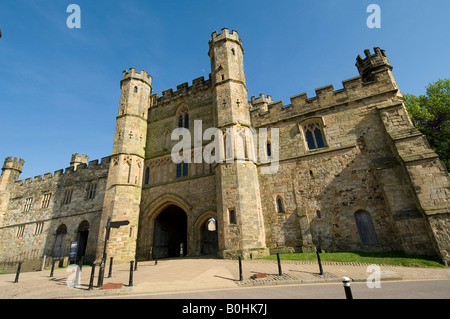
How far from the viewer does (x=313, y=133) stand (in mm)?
13703

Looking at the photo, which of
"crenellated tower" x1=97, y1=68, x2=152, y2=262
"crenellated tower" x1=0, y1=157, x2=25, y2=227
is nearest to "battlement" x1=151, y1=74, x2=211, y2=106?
"crenellated tower" x1=97, y1=68, x2=152, y2=262

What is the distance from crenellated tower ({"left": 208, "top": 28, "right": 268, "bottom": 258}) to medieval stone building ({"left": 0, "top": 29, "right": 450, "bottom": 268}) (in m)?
0.07

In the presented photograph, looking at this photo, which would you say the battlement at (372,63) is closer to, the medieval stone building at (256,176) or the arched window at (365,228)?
the medieval stone building at (256,176)

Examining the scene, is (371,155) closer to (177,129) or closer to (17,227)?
(177,129)

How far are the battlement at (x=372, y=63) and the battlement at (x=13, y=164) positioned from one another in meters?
37.2

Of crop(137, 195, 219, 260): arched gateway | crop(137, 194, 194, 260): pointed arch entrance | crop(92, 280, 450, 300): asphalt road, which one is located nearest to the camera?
crop(92, 280, 450, 300): asphalt road

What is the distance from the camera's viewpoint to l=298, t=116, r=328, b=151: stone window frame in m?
13.3

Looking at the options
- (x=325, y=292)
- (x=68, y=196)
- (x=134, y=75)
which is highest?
(x=134, y=75)

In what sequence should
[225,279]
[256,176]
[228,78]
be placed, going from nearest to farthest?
[225,279] < [256,176] < [228,78]

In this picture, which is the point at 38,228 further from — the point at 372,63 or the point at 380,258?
the point at 372,63

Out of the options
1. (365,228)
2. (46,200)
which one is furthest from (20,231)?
(365,228)

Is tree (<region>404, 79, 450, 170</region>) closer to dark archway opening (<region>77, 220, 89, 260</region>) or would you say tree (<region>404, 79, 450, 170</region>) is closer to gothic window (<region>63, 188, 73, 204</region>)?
dark archway opening (<region>77, 220, 89, 260</region>)

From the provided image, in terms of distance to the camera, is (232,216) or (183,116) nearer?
(232,216)

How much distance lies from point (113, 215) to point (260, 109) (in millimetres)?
12510
